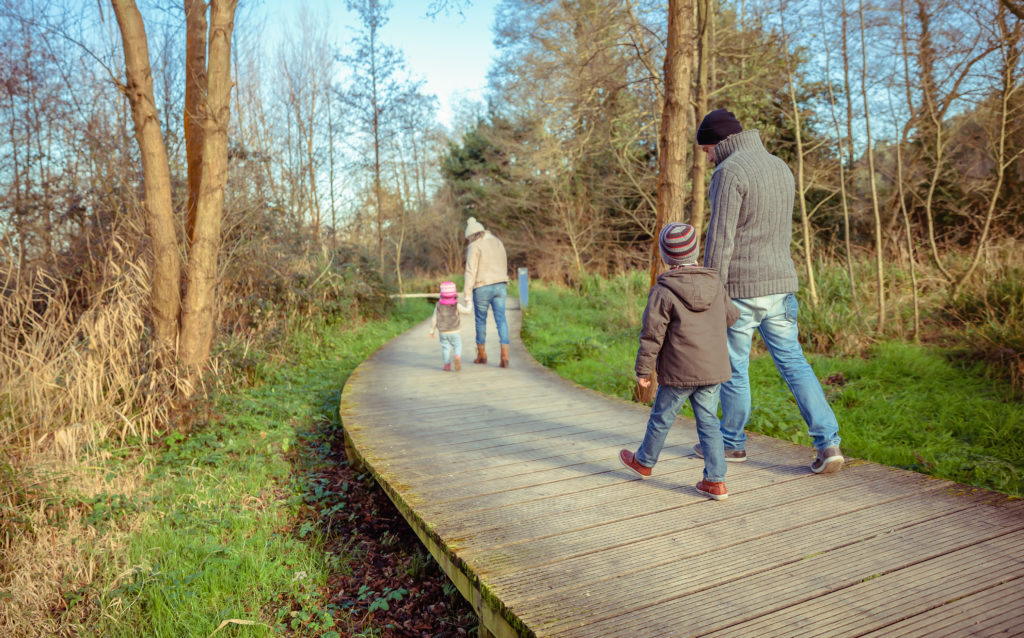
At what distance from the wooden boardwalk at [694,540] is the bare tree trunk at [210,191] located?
269cm

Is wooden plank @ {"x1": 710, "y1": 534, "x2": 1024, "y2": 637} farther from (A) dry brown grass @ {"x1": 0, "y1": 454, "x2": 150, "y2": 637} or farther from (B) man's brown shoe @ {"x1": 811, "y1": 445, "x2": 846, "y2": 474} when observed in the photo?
(A) dry brown grass @ {"x1": 0, "y1": 454, "x2": 150, "y2": 637}

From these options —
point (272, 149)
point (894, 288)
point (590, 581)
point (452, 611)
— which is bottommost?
point (452, 611)

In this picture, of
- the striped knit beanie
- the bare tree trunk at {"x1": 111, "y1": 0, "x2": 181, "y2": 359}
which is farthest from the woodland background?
the striped knit beanie

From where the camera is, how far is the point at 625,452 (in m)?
3.68

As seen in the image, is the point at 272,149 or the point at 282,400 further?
the point at 272,149

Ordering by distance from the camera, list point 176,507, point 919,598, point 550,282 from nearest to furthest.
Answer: point 919,598 < point 176,507 < point 550,282

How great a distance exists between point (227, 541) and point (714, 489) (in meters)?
3.18

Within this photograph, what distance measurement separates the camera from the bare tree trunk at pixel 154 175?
5.59 metres

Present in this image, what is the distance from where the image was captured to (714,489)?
3.20 meters

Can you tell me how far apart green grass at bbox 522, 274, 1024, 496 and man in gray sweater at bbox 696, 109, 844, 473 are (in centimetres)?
135

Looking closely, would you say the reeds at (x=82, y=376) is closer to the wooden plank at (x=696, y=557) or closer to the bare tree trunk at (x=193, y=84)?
the bare tree trunk at (x=193, y=84)

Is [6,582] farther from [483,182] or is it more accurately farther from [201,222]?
[483,182]

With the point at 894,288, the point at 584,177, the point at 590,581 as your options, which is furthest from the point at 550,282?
the point at 590,581

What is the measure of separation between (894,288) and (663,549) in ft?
26.6
